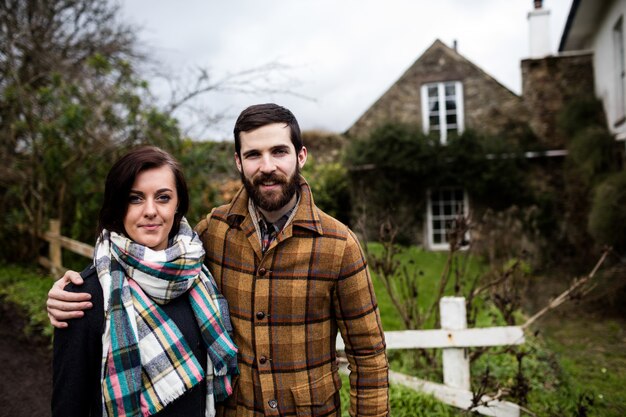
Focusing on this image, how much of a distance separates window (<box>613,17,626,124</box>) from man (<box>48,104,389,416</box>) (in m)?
9.21

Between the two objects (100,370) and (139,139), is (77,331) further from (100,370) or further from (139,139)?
(139,139)

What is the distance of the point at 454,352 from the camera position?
123 inches

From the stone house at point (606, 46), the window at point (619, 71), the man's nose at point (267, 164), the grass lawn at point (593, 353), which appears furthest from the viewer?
the stone house at point (606, 46)

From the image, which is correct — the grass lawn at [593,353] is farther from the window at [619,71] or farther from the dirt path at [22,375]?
the window at [619,71]

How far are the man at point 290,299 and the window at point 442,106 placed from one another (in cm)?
1223

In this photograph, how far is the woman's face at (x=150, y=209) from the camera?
1.63 metres

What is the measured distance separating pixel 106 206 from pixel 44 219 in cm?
633

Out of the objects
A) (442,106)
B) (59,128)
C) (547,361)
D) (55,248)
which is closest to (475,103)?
(442,106)

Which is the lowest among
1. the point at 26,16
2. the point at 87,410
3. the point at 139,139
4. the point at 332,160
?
the point at 87,410

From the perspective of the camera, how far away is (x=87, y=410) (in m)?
1.47

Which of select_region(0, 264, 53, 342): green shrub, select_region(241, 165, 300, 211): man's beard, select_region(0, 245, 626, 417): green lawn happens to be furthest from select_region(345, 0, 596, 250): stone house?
Result: select_region(241, 165, 300, 211): man's beard

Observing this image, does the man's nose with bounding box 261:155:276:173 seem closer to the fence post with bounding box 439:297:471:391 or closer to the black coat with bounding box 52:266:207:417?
the black coat with bounding box 52:266:207:417

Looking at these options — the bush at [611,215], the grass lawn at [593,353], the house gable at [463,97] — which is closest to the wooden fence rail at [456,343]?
the grass lawn at [593,353]

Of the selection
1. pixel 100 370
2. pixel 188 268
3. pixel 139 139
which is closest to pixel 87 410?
pixel 100 370
